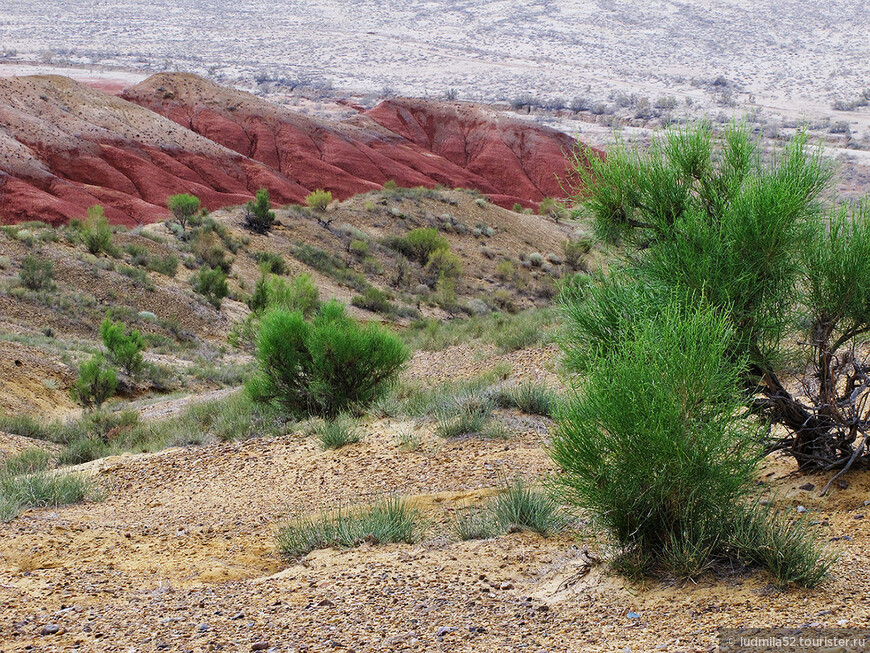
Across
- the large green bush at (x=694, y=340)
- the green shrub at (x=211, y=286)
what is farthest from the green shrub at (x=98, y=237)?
the large green bush at (x=694, y=340)

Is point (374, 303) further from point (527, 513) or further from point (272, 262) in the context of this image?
point (527, 513)

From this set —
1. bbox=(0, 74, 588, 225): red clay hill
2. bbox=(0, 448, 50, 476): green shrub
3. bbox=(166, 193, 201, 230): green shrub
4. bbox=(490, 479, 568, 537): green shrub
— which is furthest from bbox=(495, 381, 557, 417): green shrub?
bbox=(0, 74, 588, 225): red clay hill

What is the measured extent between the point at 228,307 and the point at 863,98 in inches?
2672

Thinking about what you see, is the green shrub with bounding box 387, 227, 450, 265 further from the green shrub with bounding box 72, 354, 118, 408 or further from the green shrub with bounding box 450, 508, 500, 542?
the green shrub with bounding box 450, 508, 500, 542

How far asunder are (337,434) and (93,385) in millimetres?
10267

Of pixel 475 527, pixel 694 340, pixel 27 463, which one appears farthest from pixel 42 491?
pixel 694 340

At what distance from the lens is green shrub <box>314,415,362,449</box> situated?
9922mm

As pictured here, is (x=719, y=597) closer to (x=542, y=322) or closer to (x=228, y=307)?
(x=542, y=322)

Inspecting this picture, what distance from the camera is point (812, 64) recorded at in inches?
Result: 3359

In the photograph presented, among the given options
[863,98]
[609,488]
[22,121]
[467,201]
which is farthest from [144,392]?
[863,98]

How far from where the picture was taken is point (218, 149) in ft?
188

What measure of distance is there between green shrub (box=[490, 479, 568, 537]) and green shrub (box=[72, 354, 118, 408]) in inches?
542

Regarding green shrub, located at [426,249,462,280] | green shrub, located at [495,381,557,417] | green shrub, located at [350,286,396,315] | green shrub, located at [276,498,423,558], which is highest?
green shrub, located at [276,498,423,558]

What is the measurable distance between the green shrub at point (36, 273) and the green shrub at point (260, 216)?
1144 cm
